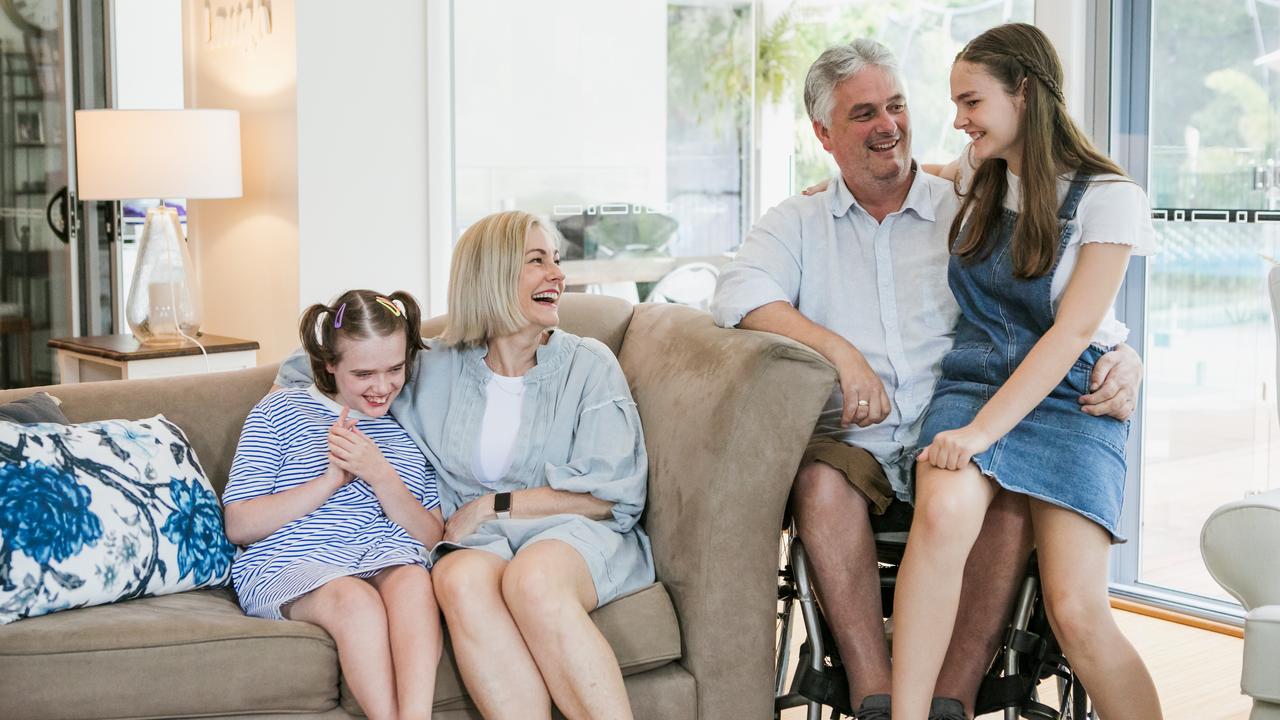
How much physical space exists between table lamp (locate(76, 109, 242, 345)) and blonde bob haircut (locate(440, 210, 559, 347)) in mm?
1655

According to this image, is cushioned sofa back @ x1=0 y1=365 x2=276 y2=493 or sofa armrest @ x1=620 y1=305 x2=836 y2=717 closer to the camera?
sofa armrest @ x1=620 y1=305 x2=836 y2=717

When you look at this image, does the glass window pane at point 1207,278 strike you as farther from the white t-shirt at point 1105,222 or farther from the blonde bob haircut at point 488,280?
the blonde bob haircut at point 488,280

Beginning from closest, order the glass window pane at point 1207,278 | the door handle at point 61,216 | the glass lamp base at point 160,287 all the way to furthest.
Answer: the glass window pane at point 1207,278, the glass lamp base at point 160,287, the door handle at point 61,216

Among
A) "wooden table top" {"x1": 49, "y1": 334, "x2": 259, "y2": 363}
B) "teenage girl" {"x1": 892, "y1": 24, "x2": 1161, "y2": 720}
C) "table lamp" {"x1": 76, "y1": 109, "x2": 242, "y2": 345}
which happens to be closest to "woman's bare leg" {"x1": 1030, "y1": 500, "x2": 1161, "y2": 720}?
"teenage girl" {"x1": 892, "y1": 24, "x2": 1161, "y2": 720}

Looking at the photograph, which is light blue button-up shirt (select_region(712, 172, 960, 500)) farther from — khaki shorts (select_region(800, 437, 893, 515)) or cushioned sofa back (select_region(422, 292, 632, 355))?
cushioned sofa back (select_region(422, 292, 632, 355))

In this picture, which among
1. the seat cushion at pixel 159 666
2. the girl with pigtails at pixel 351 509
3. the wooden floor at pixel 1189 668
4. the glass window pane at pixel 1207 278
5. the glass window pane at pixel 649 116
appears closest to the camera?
the seat cushion at pixel 159 666

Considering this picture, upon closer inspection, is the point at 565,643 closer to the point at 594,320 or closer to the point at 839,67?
the point at 594,320

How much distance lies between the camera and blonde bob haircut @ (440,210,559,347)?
94.3 inches

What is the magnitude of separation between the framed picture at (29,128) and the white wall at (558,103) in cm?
162

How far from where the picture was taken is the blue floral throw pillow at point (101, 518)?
6.65ft

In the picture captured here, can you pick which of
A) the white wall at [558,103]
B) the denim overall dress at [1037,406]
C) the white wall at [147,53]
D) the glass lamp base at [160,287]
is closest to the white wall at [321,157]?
the white wall at [558,103]

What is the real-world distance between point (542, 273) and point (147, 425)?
2.55 ft

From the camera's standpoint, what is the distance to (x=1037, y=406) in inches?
87.4

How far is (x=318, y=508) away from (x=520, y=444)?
1.25 feet
